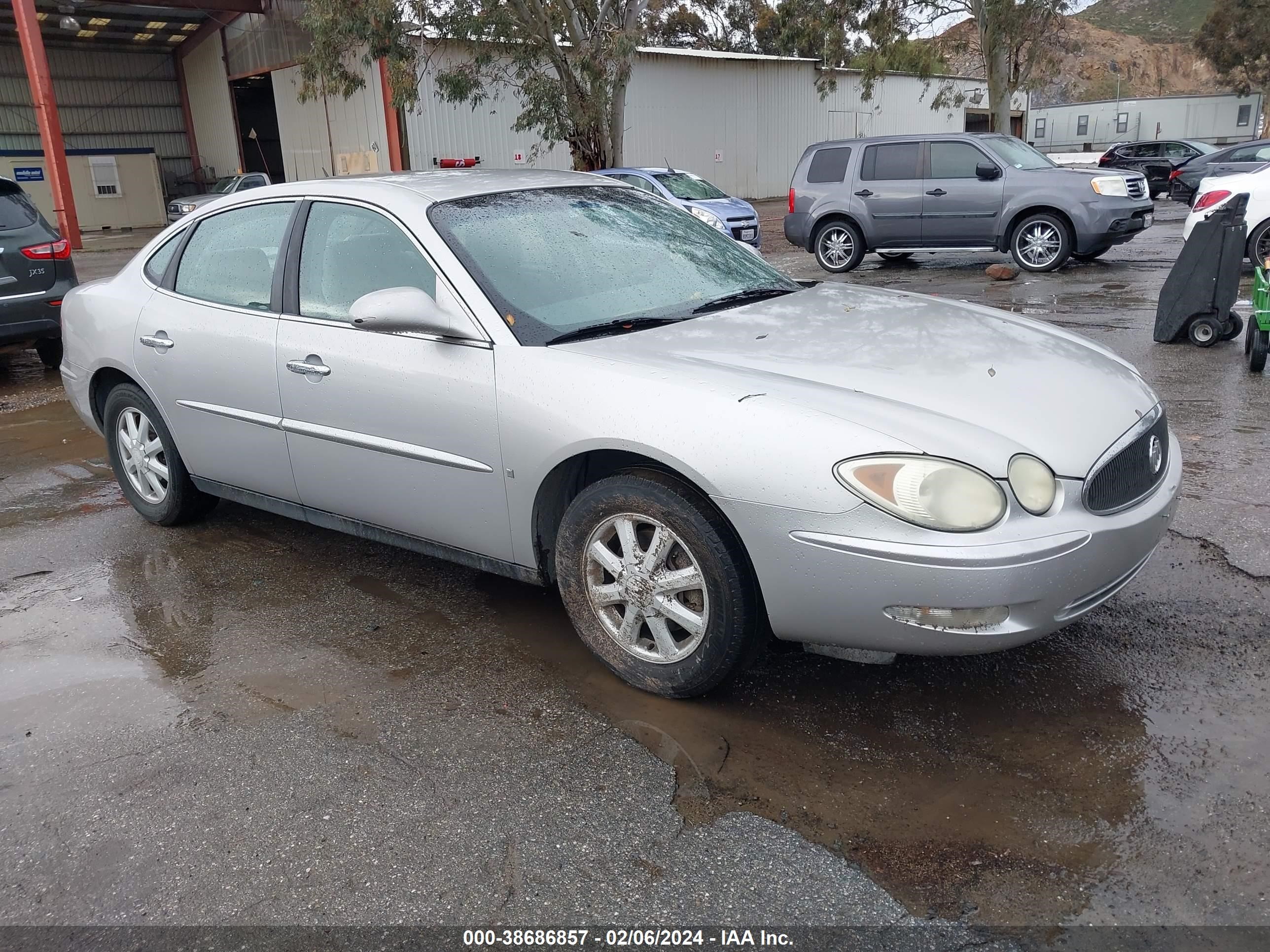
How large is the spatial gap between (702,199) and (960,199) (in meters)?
4.19

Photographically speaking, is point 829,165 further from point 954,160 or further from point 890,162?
point 954,160

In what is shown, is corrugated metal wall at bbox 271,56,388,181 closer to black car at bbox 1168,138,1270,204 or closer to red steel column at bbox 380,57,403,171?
red steel column at bbox 380,57,403,171

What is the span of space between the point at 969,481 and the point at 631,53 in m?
18.4

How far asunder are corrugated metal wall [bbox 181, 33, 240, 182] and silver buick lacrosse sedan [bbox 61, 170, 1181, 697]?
33055mm

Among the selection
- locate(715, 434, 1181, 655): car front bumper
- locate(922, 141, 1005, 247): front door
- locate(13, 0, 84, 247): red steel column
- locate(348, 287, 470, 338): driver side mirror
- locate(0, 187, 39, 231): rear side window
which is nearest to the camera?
locate(715, 434, 1181, 655): car front bumper

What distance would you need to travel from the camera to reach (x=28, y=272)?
8828 millimetres

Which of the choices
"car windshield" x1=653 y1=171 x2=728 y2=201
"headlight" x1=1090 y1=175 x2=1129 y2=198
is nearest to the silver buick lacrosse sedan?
"headlight" x1=1090 y1=175 x2=1129 y2=198

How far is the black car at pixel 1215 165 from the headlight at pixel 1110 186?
8.35 m

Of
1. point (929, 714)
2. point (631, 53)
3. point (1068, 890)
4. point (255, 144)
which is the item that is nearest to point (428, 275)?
point (929, 714)

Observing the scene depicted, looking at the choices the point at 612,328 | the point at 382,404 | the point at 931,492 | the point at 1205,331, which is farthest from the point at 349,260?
the point at 1205,331

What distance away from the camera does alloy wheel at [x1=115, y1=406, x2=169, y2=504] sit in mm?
4930

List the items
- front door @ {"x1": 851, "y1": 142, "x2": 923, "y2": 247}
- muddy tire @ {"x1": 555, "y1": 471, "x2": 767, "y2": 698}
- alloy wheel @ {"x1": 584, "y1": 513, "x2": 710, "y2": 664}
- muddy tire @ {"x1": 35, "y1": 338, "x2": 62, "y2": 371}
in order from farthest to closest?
front door @ {"x1": 851, "y1": 142, "x2": 923, "y2": 247} → muddy tire @ {"x1": 35, "y1": 338, "x2": 62, "y2": 371} → alloy wheel @ {"x1": 584, "y1": 513, "x2": 710, "y2": 664} → muddy tire @ {"x1": 555, "y1": 471, "x2": 767, "y2": 698}

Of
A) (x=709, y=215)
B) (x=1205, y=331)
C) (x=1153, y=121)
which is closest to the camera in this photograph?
(x=1205, y=331)

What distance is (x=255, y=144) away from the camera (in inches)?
1437
